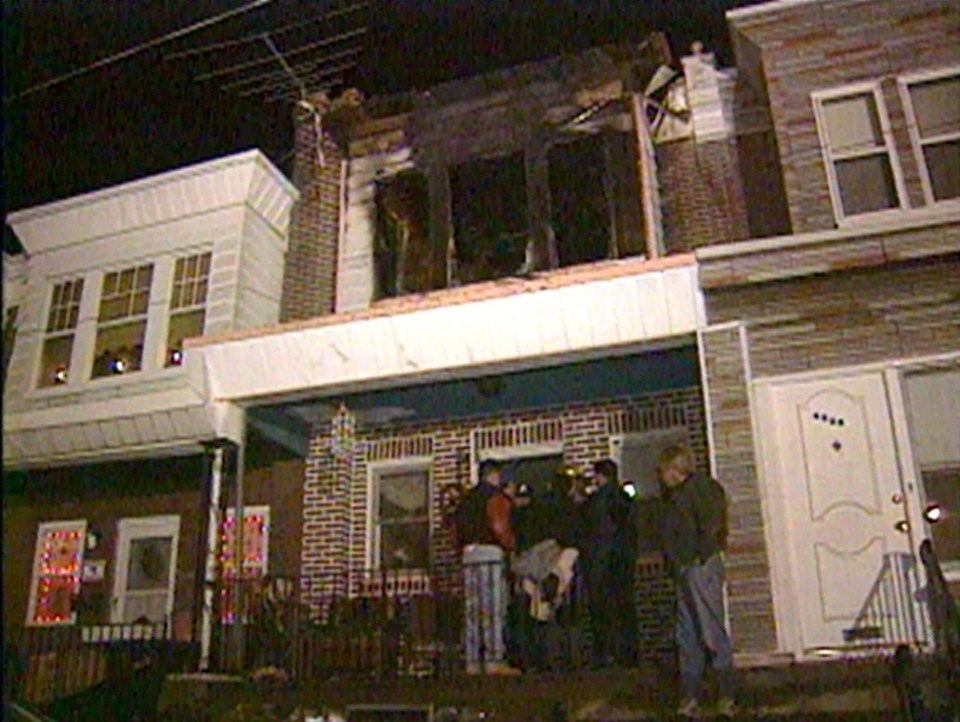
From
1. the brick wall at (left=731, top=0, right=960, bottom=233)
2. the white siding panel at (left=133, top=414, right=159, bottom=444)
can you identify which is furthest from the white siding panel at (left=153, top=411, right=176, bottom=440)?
the brick wall at (left=731, top=0, right=960, bottom=233)

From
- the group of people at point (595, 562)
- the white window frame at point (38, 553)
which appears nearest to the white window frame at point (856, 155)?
the group of people at point (595, 562)

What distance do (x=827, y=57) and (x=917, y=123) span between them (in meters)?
1.03

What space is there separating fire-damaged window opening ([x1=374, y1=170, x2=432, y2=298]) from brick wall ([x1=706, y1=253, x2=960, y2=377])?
3930 mm

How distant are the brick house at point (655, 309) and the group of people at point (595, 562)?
763 mm

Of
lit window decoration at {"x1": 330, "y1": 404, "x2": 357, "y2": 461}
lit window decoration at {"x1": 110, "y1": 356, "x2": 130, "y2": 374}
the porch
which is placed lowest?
the porch

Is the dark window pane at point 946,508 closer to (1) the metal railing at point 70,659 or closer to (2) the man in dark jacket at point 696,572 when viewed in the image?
(2) the man in dark jacket at point 696,572

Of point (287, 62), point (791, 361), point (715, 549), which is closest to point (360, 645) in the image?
point (715, 549)

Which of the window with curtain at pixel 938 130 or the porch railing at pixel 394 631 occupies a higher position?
the window with curtain at pixel 938 130

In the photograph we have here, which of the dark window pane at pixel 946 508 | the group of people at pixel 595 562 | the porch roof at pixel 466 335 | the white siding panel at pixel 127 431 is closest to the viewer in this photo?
the group of people at pixel 595 562

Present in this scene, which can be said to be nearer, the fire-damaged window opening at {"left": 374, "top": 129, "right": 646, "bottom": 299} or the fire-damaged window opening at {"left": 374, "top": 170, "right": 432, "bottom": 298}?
the fire-damaged window opening at {"left": 374, "top": 129, "right": 646, "bottom": 299}

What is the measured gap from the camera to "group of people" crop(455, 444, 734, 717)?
6570 millimetres

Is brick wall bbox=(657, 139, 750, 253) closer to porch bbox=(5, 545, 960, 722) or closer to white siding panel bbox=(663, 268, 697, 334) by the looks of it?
white siding panel bbox=(663, 268, 697, 334)

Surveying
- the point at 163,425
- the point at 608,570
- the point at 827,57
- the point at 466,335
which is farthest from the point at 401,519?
the point at 827,57

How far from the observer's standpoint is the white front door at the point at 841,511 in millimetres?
7059
